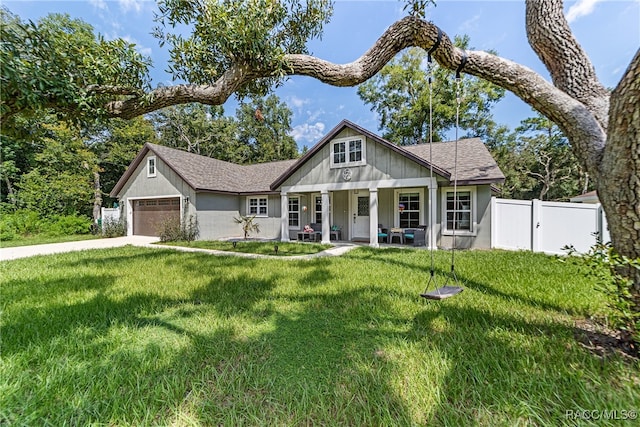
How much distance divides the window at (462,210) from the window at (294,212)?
718cm

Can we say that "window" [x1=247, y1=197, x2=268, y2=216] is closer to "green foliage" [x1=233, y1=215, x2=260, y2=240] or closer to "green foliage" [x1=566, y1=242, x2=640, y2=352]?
"green foliage" [x1=233, y1=215, x2=260, y2=240]

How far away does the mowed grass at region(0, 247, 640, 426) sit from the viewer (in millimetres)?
2014

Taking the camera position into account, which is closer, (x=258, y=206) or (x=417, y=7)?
(x=417, y=7)

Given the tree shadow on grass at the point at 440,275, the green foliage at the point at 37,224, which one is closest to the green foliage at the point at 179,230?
the green foliage at the point at 37,224

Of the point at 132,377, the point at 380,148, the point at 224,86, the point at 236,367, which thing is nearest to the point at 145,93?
the point at 224,86

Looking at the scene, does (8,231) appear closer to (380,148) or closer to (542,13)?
(380,148)

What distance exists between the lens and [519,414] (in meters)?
1.92

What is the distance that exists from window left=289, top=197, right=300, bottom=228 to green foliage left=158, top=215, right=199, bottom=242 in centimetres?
511

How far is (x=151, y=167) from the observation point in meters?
15.0

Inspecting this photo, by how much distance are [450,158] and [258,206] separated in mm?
10542

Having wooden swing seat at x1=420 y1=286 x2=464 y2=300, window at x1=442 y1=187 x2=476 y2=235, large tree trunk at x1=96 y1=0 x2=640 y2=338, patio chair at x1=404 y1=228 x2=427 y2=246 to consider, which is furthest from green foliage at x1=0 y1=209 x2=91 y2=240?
window at x1=442 y1=187 x2=476 y2=235

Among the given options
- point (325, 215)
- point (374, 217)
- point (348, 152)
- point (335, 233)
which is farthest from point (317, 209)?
point (374, 217)

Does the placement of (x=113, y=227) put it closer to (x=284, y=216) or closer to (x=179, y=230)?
(x=179, y=230)

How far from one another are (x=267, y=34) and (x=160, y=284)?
5.36m
